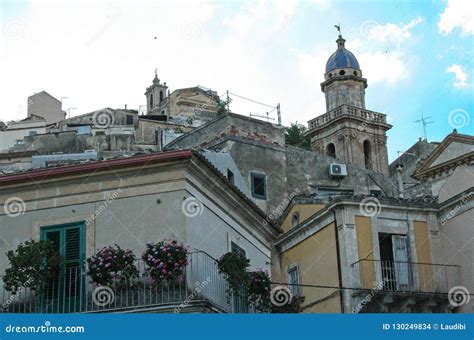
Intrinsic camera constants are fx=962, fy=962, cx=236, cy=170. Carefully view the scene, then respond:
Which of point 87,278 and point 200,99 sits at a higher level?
point 200,99

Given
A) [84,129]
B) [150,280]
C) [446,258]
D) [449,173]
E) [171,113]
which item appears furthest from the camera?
[171,113]

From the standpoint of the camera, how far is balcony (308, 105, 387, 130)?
66875 mm

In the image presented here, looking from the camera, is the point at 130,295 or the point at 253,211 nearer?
the point at 130,295

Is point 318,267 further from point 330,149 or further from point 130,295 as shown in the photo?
point 330,149

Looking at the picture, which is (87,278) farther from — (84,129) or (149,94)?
(149,94)

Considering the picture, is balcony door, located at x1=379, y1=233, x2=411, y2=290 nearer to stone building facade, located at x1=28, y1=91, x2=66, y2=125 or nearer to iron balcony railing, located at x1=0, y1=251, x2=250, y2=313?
iron balcony railing, located at x1=0, y1=251, x2=250, y2=313

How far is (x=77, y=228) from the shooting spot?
2077cm

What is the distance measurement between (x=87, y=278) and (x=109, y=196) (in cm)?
196

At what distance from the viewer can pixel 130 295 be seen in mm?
19406

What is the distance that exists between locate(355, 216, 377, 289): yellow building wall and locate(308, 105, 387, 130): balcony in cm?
3558

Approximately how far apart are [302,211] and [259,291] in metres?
12.4

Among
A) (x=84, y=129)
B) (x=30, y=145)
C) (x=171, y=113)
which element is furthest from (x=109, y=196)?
(x=171, y=113)

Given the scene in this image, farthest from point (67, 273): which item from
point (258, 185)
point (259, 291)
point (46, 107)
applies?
point (46, 107)

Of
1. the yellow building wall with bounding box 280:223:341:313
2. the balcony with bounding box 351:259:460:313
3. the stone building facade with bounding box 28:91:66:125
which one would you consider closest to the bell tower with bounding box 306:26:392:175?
the stone building facade with bounding box 28:91:66:125
